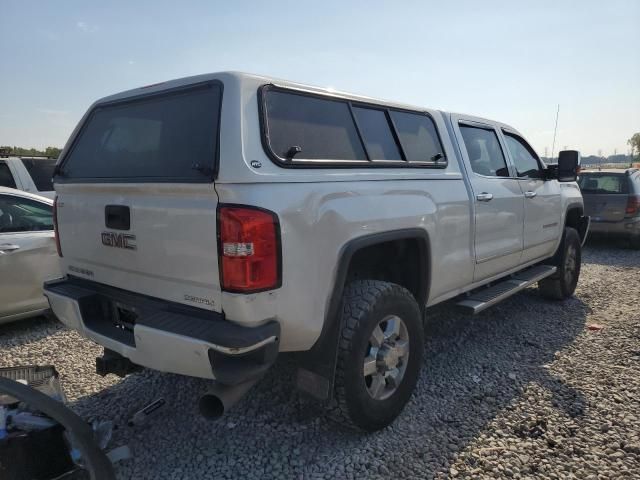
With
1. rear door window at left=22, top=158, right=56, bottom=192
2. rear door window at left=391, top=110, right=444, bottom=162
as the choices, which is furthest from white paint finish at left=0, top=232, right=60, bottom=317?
rear door window at left=391, top=110, right=444, bottom=162

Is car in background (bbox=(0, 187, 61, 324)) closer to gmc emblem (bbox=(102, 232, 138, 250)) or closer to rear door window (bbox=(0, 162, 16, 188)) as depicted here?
gmc emblem (bbox=(102, 232, 138, 250))

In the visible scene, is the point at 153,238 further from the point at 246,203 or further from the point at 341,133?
the point at 341,133

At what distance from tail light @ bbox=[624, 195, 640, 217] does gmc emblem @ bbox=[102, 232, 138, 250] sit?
30.8 feet

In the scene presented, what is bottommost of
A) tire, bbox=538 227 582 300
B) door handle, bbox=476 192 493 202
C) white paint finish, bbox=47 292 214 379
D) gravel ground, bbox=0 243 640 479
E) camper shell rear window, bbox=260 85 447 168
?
gravel ground, bbox=0 243 640 479

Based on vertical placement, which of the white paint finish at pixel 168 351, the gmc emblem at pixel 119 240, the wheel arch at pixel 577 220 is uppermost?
the gmc emblem at pixel 119 240

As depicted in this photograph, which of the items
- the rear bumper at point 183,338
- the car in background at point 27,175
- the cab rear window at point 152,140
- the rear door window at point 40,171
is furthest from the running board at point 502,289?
the rear door window at point 40,171

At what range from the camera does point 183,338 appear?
2.13 meters

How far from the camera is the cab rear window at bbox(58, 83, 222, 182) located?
233cm

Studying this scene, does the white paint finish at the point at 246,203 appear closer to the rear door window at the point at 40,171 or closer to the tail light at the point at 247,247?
the tail light at the point at 247,247

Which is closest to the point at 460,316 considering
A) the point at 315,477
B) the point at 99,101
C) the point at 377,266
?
the point at 377,266

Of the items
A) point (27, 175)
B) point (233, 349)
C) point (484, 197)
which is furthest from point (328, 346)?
point (27, 175)

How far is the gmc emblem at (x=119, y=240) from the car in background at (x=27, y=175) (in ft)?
15.6

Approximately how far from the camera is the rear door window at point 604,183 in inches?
358

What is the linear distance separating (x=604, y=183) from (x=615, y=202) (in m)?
0.52
